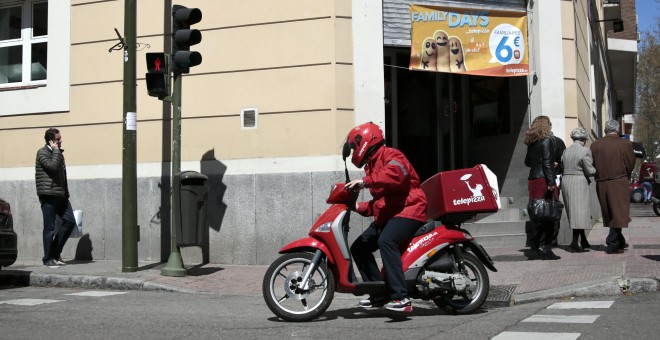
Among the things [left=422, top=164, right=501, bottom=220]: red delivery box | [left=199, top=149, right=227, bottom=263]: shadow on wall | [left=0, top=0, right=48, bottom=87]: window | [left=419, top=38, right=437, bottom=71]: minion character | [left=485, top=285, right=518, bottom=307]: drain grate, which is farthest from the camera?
[left=0, top=0, right=48, bottom=87]: window

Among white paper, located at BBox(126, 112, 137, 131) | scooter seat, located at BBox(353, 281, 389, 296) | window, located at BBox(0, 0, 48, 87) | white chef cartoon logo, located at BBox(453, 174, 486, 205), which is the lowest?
scooter seat, located at BBox(353, 281, 389, 296)

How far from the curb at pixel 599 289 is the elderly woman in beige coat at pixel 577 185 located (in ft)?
7.34

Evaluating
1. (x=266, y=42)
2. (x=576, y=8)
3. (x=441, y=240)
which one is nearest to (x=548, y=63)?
(x=576, y=8)

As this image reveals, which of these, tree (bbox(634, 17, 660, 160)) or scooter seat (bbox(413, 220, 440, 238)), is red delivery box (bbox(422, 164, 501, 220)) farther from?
tree (bbox(634, 17, 660, 160))

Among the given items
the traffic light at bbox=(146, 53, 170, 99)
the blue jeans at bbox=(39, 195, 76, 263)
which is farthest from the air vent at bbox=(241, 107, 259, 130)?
the blue jeans at bbox=(39, 195, 76, 263)

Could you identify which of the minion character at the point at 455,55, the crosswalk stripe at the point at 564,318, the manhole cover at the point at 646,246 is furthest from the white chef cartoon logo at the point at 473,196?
the minion character at the point at 455,55

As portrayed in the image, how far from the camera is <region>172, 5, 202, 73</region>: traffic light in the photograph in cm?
894

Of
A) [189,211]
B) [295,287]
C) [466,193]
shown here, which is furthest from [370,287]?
[189,211]

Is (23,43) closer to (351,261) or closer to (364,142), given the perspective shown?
(364,142)

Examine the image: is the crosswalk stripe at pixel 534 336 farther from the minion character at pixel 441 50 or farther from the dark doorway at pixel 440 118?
the dark doorway at pixel 440 118

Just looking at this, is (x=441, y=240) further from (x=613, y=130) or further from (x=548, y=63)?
(x=548, y=63)

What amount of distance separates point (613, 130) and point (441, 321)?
503 centimetres

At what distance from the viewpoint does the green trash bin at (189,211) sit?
9.06m

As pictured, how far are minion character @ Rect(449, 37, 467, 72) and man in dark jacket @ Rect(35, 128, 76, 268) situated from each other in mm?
6034
